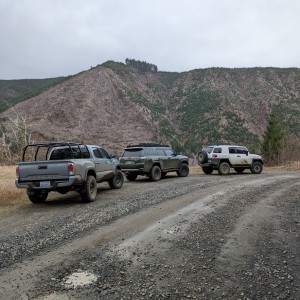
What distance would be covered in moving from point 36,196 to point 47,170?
59.6 inches

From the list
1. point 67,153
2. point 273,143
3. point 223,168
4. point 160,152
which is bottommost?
point 223,168

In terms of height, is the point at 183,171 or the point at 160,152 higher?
the point at 160,152

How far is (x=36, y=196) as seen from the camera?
11.5 meters

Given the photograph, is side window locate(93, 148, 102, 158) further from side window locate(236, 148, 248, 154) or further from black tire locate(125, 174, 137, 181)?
side window locate(236, 148, 248, 154)

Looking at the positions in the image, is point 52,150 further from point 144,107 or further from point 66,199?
point 144,107

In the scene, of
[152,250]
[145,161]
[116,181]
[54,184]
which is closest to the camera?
[152,250]

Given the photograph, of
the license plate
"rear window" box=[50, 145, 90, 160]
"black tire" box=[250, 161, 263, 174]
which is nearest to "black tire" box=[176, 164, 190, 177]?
"black tire" box=[250, 161, 263, 174]

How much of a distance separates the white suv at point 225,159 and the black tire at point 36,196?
11.8 meters

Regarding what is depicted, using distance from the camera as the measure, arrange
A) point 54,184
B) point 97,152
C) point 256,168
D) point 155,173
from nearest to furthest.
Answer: point 54,184 < point 97,152 < point 155,173 < point 256,168

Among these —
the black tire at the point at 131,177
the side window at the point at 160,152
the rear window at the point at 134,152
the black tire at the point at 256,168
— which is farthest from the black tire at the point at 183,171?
the black tire at the point at 256,168

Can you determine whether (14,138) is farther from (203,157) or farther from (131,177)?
(131,177)

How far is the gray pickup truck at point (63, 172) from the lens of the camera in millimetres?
10391

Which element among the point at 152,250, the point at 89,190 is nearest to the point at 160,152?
the point at 89,190

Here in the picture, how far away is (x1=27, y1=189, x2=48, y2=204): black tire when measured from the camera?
11312mm
